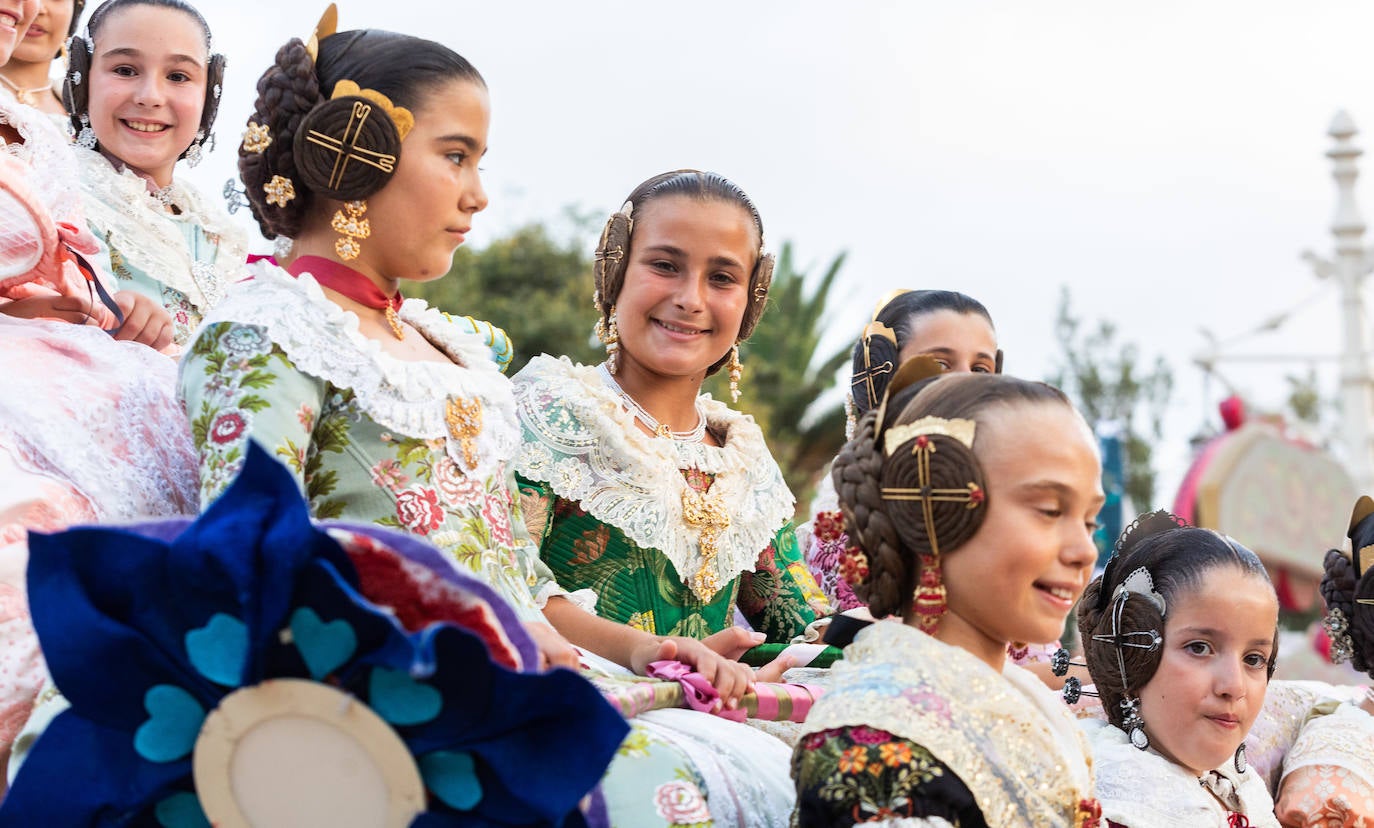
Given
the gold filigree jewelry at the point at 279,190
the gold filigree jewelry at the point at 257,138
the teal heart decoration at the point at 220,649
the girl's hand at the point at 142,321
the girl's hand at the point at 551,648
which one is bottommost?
the girl's hand at the point at 551,648

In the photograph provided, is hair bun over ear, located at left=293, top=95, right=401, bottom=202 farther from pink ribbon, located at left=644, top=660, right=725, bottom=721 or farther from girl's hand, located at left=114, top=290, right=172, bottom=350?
pink ribbon, located at left=644, top=660, right=725, bottom=721

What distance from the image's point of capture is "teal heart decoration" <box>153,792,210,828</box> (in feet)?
8.54

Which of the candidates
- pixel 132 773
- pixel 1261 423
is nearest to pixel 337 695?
pixel 132 773

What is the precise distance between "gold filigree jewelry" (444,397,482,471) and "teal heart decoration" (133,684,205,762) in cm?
115

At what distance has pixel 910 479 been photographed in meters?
3.14

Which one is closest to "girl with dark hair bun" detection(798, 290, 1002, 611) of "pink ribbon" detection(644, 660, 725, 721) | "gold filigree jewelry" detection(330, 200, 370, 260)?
"pink ribbon" detection(644, 660, 725, 721)

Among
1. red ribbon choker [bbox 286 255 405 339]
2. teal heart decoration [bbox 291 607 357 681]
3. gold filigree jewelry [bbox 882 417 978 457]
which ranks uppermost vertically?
gold filigree jewelry [bbox 882 417 978 457]

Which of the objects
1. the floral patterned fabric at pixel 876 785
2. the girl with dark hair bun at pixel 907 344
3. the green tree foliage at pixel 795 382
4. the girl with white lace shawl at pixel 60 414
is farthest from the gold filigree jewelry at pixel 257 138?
the green tree foliage at pixel 795 382

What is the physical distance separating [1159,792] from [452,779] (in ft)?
7.13

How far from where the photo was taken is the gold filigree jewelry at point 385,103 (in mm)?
3566

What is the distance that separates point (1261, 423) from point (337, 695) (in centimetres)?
1884

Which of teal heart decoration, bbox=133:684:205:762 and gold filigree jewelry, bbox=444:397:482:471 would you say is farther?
gold filigree jewelry, bbox=444:397:482:471

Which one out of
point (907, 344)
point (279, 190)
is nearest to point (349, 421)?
point (279, 190)

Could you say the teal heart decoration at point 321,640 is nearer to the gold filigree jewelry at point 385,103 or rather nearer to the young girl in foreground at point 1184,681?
the gold filigree jewelry at point 385,103
